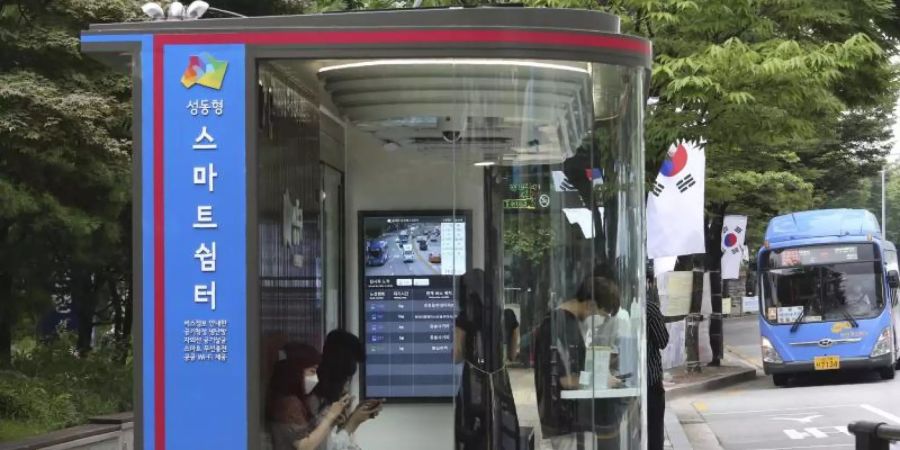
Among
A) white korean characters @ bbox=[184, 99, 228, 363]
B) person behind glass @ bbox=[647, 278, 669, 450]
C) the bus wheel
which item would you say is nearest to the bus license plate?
the bus wheel

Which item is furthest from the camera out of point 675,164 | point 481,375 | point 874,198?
point 874,198

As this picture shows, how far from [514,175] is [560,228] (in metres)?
0.48

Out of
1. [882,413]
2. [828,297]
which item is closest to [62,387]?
[882,413]

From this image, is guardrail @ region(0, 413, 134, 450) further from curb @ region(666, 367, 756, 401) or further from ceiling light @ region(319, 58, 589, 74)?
curb @ region(666, 367, 756, 401)

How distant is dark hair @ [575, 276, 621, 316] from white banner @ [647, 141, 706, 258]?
764 cm

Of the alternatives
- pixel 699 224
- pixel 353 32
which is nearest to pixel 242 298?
pixel 353 32

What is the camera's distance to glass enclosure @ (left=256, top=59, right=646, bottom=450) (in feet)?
15.4

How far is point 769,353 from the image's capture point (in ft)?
62.2

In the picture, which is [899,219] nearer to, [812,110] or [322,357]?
[812,110]

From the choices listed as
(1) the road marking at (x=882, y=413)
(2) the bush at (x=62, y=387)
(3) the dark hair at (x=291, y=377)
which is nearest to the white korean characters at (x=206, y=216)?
(3) the dark hair at (x=291, y=377)

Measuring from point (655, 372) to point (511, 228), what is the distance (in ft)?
10.4

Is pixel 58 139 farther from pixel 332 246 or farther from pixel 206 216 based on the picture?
pixel 206 216

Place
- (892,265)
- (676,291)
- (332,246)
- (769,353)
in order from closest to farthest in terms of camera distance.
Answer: (332,246), (769,353), (676,291), (892,265)

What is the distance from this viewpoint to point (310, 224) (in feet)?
19.5
